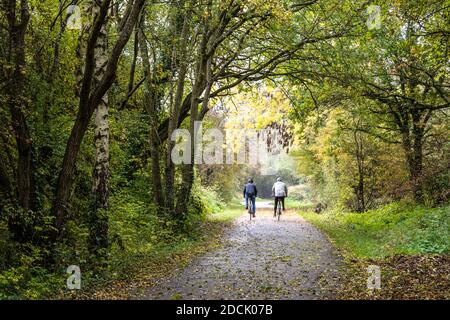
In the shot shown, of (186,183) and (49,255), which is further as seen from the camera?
(186,183)

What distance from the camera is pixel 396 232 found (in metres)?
15.2

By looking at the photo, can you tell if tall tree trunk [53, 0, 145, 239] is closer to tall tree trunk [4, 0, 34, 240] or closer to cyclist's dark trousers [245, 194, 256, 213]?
tall tree trunk [4, 0, 34, 240]

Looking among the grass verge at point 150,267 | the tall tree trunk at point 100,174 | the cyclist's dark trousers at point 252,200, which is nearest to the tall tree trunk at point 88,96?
the tall tree trunk at point 100,174

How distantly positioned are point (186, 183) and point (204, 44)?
4867 millimetres

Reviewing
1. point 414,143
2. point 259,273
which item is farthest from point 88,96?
point 414,143

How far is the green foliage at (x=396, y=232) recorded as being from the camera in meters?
12.4

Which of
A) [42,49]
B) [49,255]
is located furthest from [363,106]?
[49,255]

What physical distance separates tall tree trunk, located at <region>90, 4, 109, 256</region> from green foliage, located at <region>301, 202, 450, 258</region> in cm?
685

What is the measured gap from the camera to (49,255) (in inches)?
356

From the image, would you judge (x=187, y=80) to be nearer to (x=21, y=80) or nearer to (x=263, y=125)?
(x=263, y=125)

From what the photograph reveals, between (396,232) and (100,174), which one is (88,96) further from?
(396,232)

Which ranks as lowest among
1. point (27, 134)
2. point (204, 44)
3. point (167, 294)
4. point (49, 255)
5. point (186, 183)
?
point (167, 294)

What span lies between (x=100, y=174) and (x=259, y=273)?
4157mm
